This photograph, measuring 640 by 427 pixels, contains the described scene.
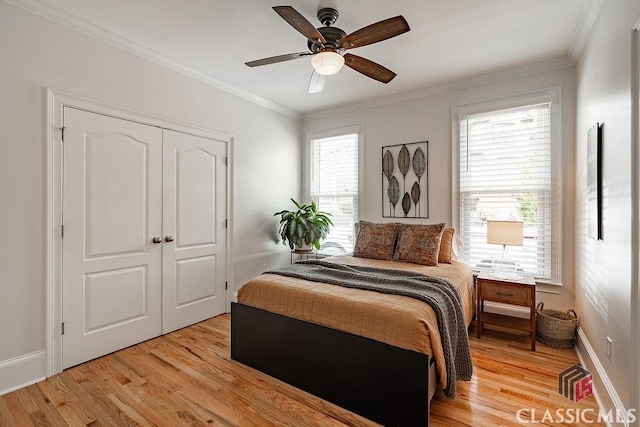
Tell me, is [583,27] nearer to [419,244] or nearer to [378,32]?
[378,32]

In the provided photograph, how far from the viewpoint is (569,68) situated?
10.3 feet

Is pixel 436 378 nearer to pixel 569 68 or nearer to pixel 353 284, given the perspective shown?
pixel 353 284

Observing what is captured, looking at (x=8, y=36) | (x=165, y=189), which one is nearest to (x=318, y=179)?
(x=165, y=189)

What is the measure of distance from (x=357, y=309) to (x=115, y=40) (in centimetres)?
300

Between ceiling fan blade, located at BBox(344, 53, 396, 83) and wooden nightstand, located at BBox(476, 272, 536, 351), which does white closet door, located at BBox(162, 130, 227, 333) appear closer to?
ceiling fan blade, located at BBox(344, 53, 396, 83)

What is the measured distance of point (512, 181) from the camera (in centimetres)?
340

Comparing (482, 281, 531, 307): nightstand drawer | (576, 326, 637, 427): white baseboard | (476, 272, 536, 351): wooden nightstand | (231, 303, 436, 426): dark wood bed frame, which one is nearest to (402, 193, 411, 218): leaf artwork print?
(476, 272, 536, 351): wooden nightstand

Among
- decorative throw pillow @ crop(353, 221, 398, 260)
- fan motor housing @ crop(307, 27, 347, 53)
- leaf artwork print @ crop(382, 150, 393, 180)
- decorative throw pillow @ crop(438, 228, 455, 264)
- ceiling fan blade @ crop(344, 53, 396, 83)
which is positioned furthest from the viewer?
leaf artwork print @ crop(382, 150, 393, 180)

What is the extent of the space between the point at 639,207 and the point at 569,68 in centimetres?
235

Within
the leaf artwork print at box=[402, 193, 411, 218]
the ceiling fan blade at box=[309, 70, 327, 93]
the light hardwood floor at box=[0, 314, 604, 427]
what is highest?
the ceiling fan blade at box=[309, 70, 327, 93]

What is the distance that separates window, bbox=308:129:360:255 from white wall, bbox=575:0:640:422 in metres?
2.61

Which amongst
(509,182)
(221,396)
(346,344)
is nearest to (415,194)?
(509,182)

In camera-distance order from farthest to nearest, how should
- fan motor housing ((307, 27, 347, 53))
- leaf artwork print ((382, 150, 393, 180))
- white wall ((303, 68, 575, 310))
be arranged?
leaf artwork print ((382, 150, 393, 180)), white wall ((303, 68, 575, 310)), fan motor housing ((307, 27, 347, 53))

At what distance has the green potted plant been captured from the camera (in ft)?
14.1
